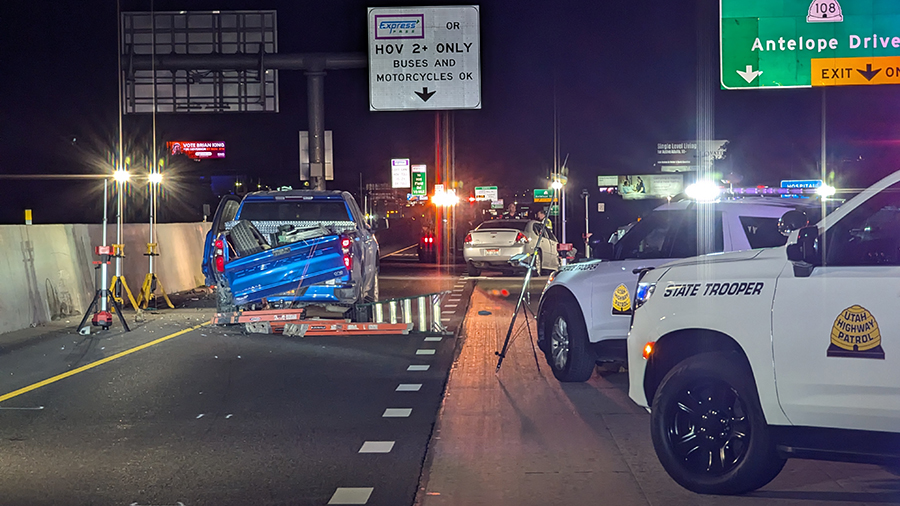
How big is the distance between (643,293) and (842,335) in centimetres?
163

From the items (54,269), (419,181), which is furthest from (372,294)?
(419,181)

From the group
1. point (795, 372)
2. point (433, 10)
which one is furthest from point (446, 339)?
point (433, 10)

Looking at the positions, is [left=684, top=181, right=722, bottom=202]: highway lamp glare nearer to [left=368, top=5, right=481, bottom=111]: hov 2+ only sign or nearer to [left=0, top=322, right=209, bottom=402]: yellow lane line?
[left=0, top=322, right=209, bottom=402]: yellow lane line

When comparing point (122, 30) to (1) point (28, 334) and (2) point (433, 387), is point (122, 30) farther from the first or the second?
(2) point (433, 387)

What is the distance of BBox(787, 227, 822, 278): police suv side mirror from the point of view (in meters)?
5.25

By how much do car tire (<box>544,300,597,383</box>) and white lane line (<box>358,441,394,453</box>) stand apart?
273cm

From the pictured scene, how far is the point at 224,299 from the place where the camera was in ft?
45.6

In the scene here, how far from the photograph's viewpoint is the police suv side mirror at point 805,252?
5.25 meters

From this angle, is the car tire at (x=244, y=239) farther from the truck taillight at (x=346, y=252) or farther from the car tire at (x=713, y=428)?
the car tire at (x=713, y=428)

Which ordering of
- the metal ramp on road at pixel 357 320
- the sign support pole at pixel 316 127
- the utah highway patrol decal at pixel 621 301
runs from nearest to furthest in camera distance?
the utah highway patrol decal at pixel 621 301 → the metal ramp on road at pixel 357 320 → the sign support pole at pixel 316 127

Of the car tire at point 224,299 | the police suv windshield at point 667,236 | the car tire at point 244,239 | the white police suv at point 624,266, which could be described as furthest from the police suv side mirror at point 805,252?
the car tire at point 224,299

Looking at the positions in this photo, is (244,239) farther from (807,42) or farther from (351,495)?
(807,42)

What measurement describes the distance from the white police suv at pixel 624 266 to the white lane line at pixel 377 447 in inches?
104

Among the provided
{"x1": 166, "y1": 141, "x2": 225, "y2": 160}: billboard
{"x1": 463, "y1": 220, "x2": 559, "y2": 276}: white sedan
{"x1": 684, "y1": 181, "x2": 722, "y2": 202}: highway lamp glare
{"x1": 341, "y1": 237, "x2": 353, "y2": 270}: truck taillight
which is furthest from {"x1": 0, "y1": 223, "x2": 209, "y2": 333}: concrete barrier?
{"x1": 166, "y1": 141, "x2": 225, "y2": 160}: billboard
